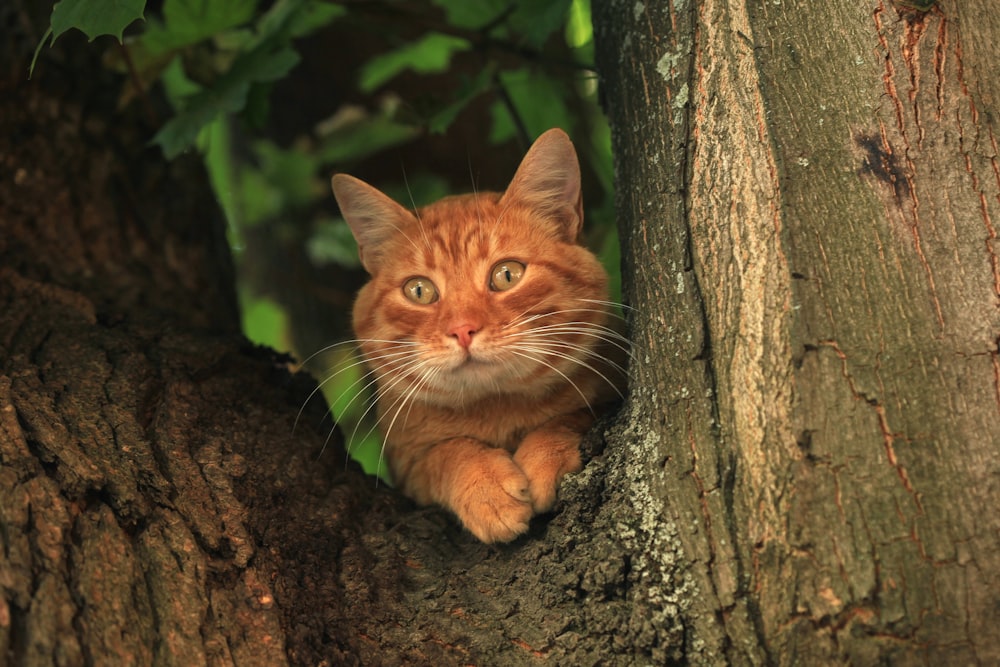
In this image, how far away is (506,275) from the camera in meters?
3.15

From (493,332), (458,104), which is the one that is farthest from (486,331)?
(458,104)

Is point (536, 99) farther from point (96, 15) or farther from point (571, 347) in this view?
point (96, 15)

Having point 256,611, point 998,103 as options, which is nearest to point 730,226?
point 998,103

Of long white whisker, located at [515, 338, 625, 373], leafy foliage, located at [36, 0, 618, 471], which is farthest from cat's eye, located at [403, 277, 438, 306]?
long white whisker, located at [515, 338, 625, 373]

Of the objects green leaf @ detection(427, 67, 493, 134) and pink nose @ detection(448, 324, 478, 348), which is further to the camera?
green leaf @ detection(427, 67, 493, 134)

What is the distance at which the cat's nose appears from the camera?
2.83 m

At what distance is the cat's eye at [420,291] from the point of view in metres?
3.22

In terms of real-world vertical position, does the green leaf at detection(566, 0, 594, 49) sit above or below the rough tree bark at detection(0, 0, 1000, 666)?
above

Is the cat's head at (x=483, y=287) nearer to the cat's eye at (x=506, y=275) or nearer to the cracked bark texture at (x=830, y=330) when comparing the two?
the cat's eye at (x=506, y=275)

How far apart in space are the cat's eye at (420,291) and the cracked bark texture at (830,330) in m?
1.05

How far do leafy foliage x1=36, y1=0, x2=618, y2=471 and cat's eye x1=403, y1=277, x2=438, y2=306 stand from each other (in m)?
0.37

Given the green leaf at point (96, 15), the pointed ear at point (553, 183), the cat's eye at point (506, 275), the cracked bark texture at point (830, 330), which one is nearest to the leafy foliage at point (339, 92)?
the green leaf at point (96, 15)

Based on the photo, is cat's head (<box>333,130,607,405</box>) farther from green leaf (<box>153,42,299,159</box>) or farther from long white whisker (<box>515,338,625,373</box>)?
green leaf (<box>153,42,299,159</box>)

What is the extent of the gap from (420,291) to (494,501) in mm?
980
